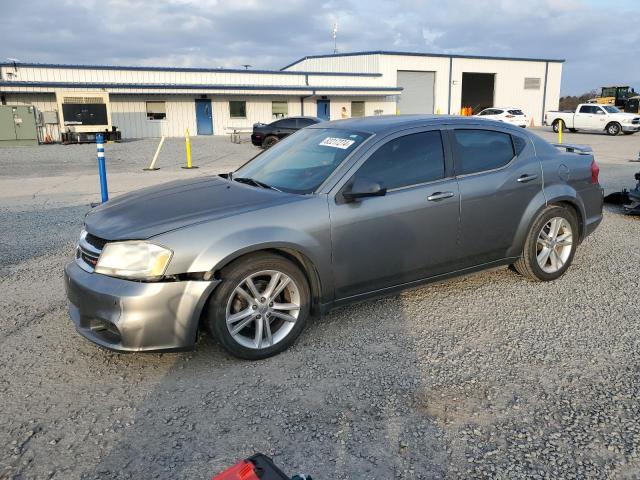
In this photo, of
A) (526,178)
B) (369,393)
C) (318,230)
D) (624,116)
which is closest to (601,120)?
(624,116)

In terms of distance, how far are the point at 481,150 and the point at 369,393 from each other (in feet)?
8.35

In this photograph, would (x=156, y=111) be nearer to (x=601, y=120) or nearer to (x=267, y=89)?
(x=267, y=89)

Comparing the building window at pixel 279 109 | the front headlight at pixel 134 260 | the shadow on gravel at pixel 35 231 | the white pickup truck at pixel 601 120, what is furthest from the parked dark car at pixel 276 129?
the front headlight at pixel 134 260

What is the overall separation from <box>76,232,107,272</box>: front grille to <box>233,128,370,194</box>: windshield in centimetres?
136

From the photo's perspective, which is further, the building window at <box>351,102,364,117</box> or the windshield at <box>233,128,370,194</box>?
the building window at <box>351,102,364,117</box>

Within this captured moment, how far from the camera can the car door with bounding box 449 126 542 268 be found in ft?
15.0

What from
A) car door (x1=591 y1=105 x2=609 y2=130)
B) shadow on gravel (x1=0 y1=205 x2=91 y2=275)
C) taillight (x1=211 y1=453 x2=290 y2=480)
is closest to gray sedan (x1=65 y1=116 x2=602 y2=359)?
taillight (x1=211 y1=453 x2=290 y2=480)

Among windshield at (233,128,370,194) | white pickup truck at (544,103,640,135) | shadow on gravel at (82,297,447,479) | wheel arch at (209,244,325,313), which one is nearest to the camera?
shadow on gravel at (82,297,447,479)

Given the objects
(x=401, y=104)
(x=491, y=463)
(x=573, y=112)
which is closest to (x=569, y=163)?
(x=491, y=463)

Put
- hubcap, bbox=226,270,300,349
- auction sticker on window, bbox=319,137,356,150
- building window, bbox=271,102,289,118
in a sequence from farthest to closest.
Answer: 1. building window, bbox=271,102,289,118
2. auction sticker on window, bbox=319,137,356,150
3. hubcap, bbox=226,270,300,349

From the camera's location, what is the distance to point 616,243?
685 centimetres

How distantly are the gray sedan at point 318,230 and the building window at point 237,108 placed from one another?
3572cm

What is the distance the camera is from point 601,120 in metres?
33.5

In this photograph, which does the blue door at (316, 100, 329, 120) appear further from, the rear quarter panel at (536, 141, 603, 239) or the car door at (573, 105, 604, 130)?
the rear quarter panel at (536, 141, 603, 239)
